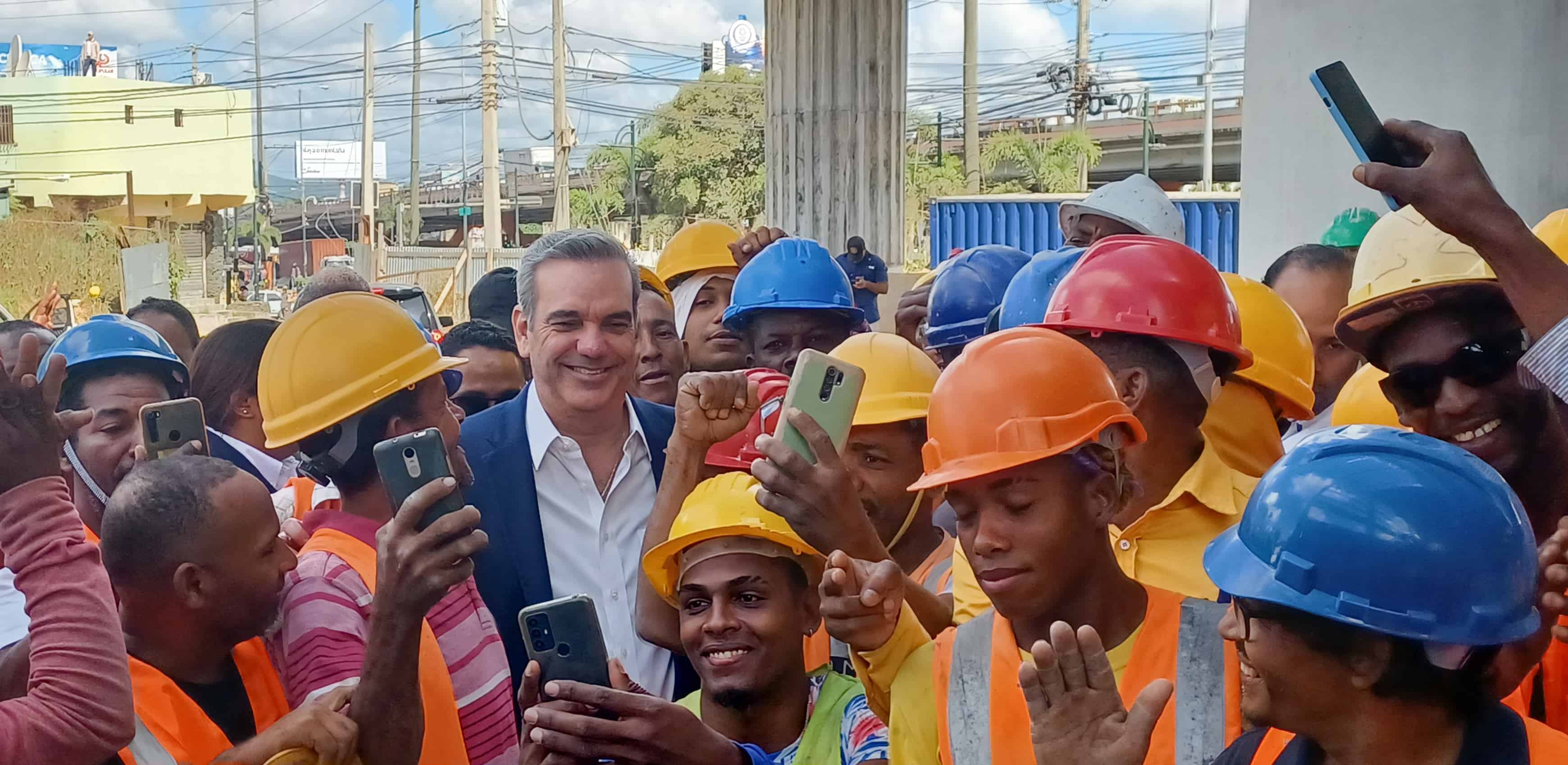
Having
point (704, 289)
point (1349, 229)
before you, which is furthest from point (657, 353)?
point (1349, 229)

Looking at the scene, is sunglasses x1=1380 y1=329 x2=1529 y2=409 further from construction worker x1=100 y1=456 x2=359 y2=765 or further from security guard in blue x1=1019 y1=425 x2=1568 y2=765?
construction worker x1=100 y1=456 x2=359 y2=765

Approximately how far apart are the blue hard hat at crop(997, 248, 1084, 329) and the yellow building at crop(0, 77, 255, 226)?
4114cm

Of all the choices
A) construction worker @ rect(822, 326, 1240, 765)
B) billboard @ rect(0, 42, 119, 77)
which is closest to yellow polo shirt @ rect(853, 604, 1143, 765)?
construction worker @ rect(822, 326, 1240, 765)

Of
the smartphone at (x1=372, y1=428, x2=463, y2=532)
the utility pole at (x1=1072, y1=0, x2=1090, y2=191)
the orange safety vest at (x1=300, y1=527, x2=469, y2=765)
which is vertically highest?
the utility pole at (x1=1072, y1=0, x2=1090, y2=191)

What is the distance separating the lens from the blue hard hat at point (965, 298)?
14.7 feet

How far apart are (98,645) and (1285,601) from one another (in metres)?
1.80

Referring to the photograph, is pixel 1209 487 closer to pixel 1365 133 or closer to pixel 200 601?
pixel 1365 133

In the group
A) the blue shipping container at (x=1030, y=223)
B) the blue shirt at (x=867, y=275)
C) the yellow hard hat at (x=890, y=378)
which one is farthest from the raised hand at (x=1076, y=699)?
the blue shipping container at (x=1030, y=223)

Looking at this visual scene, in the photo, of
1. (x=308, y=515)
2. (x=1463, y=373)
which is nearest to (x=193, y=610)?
(x=308, y=515)

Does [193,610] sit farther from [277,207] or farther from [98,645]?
[277,207]

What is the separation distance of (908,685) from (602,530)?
4.14 feet

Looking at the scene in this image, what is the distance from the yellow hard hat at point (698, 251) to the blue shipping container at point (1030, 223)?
9897mm

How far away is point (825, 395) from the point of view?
267 cm

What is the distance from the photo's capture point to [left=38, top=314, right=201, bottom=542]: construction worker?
3.66 m
